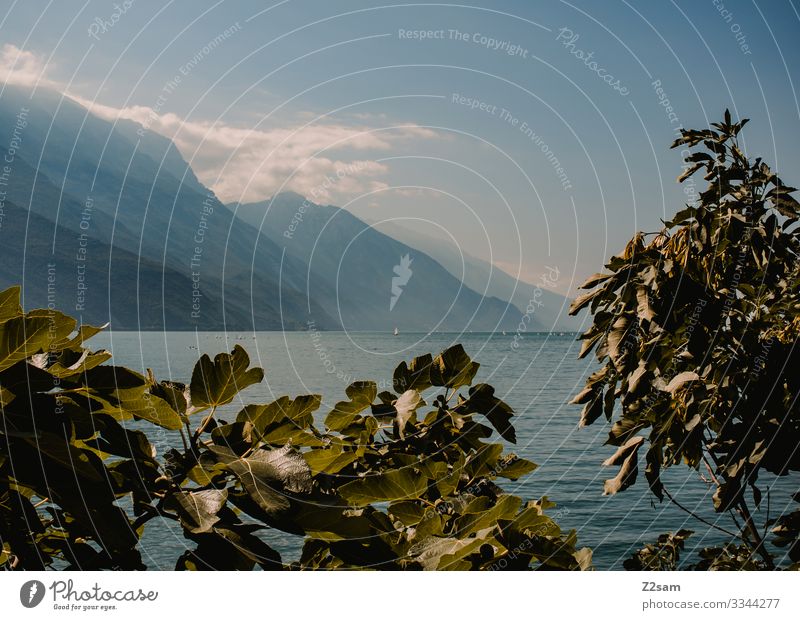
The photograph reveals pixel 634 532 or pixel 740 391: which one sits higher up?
pixel 740 391

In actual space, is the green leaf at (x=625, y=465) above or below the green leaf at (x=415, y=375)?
below

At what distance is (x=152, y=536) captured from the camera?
39.4 ft

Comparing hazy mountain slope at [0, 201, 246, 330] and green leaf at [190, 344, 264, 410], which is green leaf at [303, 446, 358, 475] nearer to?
green leaf at [190, 344, 264, 410]

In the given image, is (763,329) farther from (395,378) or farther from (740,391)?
(395,378)

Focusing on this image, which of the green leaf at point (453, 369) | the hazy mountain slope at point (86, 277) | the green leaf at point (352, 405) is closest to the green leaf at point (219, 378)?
the green leaf at point (352, 405)

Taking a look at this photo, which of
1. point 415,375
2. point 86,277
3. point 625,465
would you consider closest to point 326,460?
point 415,375

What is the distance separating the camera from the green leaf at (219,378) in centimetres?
99

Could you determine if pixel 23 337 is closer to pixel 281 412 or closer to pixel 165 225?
pixel 281 412

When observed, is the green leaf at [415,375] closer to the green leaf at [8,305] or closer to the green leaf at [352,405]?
the green leaf at [352,405]

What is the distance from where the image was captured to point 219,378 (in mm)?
998

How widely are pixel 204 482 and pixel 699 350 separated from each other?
246cm

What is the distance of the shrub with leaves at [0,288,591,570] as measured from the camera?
780mm
